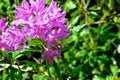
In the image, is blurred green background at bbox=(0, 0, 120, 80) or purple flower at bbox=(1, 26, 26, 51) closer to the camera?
purple flower at bbox=(1, 26, 26, 51)

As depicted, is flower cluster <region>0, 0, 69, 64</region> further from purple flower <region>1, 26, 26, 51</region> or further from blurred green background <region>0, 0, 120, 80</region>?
blurred green background <region>0, 0, 120, 80</region>

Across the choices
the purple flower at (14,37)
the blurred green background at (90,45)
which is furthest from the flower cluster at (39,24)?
the blurred green background at (90,45)

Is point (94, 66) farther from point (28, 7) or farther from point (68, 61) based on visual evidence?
point (28, 7)

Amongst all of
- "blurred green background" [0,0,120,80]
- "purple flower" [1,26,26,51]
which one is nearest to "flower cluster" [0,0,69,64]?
"purple flower" [1,26,26,51]

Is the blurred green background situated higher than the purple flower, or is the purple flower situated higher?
the blurred green background

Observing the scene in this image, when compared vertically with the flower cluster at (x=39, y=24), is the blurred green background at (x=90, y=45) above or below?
above

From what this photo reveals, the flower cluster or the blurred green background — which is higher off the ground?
the blurred green background

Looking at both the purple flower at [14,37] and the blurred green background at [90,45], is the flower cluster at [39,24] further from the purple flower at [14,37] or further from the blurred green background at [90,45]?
the blurred green background at [90,45]

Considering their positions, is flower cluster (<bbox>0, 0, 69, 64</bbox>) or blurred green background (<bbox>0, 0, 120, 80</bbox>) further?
blurred green background (<bbox>0, 0, 120, 80</bbox>)

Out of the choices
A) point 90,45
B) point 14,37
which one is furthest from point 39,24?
point 90,45
